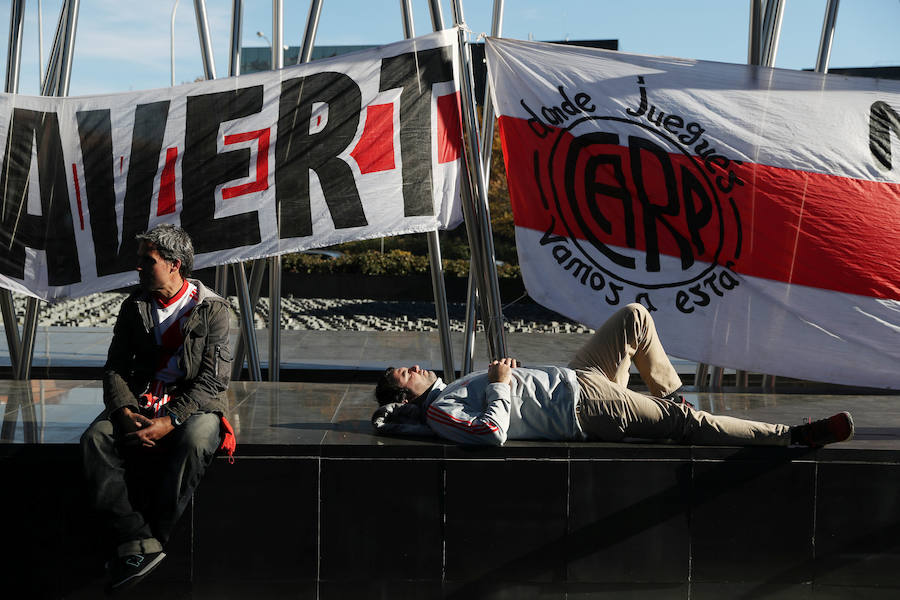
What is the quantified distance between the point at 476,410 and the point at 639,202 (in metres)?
2.31

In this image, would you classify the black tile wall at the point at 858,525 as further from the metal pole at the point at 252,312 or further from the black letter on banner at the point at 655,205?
the metal pole at the point at 252,312

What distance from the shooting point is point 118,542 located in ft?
Answer: 12.9

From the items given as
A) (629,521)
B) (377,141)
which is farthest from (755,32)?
(629,521)

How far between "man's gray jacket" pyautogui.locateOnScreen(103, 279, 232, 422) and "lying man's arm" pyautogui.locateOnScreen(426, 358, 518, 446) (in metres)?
1.05

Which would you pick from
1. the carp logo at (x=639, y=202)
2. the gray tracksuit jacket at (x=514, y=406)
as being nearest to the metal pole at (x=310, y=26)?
the carp logo at (x=639, y=202)

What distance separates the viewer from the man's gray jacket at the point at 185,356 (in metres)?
4.16

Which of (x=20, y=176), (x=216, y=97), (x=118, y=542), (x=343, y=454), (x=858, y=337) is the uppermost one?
(x=216, y=97)

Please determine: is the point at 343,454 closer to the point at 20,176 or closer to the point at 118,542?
the point at 118,542

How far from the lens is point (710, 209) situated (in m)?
5.89

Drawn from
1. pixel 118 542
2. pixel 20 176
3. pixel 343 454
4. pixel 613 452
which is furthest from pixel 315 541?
pixel 20 176

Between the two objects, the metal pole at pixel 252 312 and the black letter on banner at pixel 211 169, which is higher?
the black letter on banner at pixel 211 169

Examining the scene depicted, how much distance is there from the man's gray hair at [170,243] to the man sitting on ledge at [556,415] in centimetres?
123

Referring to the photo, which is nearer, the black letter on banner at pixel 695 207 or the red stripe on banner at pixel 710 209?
the red stripe on banner at pixel 710 209

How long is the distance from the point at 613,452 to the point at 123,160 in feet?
13.4
